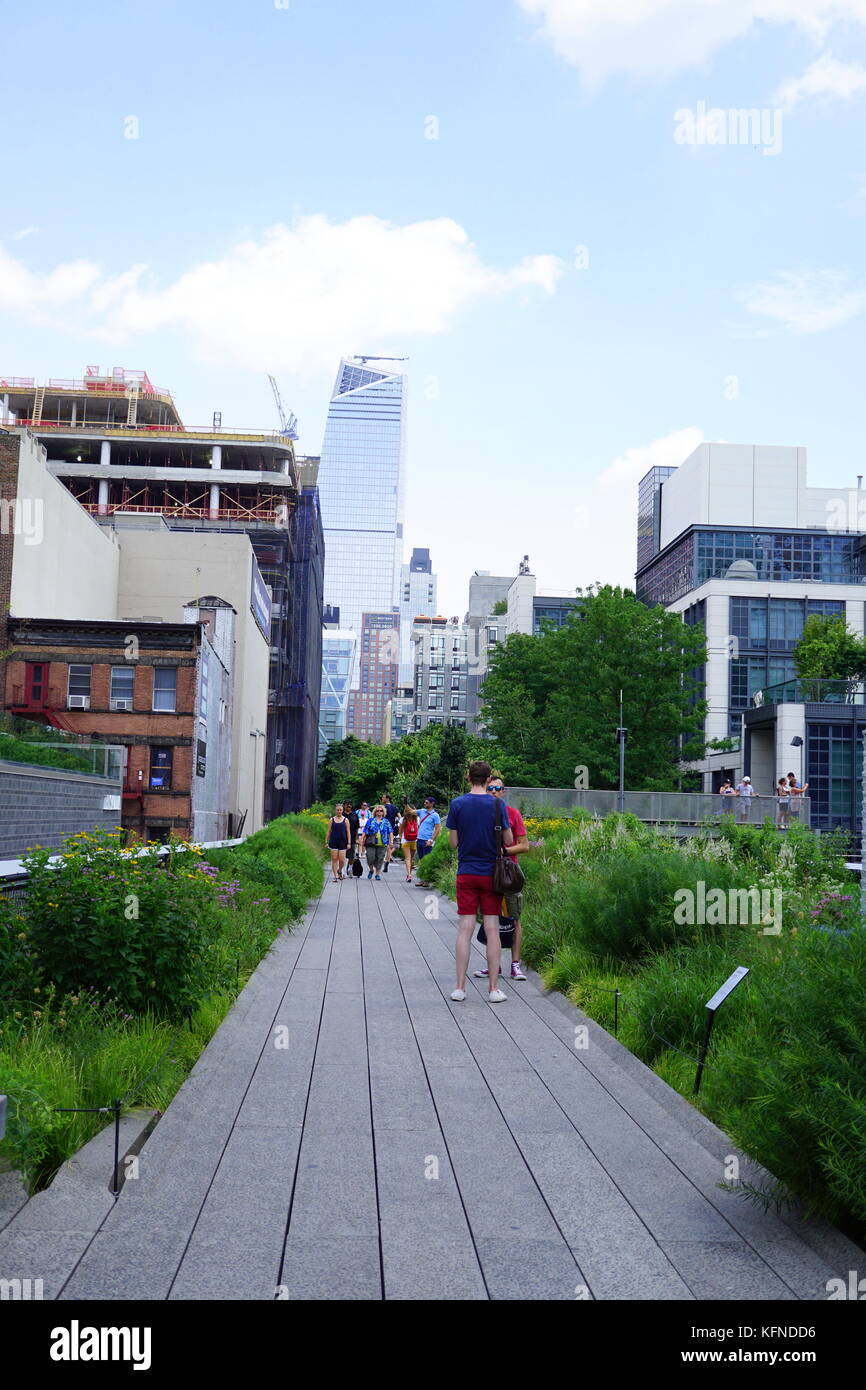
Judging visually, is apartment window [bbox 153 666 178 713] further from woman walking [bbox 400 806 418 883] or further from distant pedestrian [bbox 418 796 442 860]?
distant pedestrian [bbox 418 796 442 860]

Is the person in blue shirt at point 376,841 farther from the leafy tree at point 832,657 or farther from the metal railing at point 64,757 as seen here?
the leafy tree at point 832,657

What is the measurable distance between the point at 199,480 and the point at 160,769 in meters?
58.4

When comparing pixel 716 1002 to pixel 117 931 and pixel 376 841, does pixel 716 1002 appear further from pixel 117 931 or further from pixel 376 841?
pixel 376 841

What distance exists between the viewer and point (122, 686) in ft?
146

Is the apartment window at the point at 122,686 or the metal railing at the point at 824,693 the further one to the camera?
the metal railing at the point at 824,693

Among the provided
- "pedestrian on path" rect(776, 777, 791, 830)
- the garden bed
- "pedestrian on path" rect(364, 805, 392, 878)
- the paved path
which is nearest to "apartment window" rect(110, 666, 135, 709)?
"pedestrian on path" rect(364, 805, 392, 878)

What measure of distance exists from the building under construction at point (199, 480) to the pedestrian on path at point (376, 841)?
198 feet

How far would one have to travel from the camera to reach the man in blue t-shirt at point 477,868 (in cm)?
1051

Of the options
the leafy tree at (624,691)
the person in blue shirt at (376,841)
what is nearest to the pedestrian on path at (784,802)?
the person in blue shirt at (376,841)

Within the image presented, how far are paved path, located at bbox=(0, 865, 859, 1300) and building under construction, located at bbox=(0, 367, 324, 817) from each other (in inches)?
3238

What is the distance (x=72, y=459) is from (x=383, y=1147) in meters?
102

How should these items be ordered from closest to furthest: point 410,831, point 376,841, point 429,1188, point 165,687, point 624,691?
point 429,1188
point 376,841
point 410,831
point 165,687
point 624,691

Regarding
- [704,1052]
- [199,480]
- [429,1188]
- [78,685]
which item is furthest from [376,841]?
[199,480]

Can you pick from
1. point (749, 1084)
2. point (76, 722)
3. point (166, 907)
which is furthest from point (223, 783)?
point (749, 1084)
